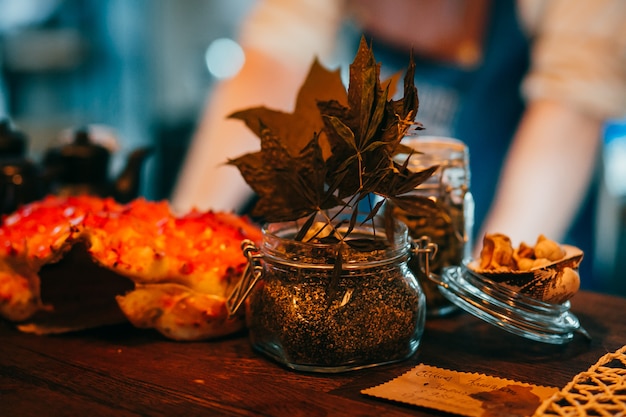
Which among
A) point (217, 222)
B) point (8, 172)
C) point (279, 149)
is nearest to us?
point (279, 149)

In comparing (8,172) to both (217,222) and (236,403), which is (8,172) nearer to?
(217,222)

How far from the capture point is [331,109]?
29.3 inches

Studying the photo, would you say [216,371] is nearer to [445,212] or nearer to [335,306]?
[335,306]

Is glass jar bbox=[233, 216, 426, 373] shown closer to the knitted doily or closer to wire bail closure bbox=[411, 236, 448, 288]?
wire bail closure bbox=[411, 236, 448, 288]

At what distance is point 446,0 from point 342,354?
141 cm

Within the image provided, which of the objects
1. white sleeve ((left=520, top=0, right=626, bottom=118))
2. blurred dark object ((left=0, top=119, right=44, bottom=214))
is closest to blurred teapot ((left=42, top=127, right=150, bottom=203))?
blurred dark object ((left=0, top=119, right=44, bottom=214))

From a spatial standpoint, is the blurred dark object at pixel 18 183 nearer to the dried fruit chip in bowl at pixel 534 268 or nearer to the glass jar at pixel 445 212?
the glass jar at pixel 445 212

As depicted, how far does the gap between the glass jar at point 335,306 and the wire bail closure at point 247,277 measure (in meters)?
0.02

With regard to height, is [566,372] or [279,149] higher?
[279,149]

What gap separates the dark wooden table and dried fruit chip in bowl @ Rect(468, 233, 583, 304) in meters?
0.07

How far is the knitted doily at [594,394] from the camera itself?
618mm

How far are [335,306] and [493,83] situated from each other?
134 centimetres

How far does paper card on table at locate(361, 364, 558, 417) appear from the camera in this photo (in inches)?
24.9

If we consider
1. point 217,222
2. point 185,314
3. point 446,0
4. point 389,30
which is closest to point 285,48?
point 389,30
